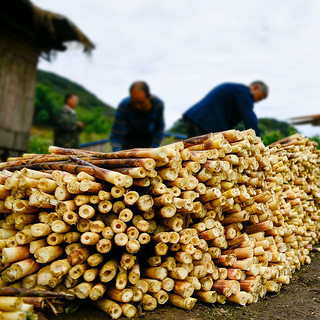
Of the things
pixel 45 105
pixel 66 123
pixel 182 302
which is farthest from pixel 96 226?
pixel 45 105

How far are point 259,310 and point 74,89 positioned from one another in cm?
3297

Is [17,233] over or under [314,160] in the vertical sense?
under

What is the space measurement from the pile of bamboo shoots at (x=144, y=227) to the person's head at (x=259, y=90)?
2.31 meters

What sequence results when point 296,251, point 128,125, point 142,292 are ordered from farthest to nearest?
point 128,125 → point 296,251 → point 142,292

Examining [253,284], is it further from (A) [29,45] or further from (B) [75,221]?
(A) [29,45]

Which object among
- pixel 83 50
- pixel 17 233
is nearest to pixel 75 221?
pixel 17 233

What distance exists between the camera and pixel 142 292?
2.53 meters

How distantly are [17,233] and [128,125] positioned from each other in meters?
3.06

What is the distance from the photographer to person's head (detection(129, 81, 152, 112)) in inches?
188

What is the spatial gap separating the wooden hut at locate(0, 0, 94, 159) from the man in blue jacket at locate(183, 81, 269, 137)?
202 inches

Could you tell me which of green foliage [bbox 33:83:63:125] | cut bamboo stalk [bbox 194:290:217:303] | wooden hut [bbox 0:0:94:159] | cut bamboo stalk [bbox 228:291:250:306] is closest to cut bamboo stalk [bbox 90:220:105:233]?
cut bamboo stalk [bbox 194:290:217:303]

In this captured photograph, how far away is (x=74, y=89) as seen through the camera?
33.5 meters

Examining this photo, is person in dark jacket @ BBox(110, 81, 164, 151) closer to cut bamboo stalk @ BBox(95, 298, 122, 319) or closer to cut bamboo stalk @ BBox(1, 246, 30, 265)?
cut bamboo stalk @ BBox(1, 246, 30, 265)

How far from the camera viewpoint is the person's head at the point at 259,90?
5.46 m
